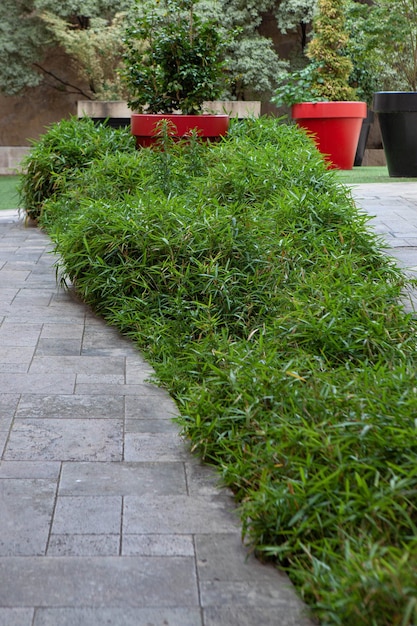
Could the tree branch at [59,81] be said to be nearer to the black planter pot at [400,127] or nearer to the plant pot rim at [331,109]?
the plant pot rim at [331,109]

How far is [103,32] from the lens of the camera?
54.5ft

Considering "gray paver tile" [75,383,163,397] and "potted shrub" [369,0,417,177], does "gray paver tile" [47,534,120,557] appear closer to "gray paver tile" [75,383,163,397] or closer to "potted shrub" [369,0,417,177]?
"gray paver tile" [75,383,163,397]

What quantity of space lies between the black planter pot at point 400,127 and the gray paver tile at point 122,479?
6.74 m

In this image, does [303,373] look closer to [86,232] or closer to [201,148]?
[86,232]

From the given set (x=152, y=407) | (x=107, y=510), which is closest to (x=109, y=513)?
(x=107, y=510)

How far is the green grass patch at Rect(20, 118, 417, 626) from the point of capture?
2020 millimetres

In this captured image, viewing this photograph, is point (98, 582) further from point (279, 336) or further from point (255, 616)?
point (279, 336)

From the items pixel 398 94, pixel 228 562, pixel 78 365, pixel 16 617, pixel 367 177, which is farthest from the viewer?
pixel 367 177

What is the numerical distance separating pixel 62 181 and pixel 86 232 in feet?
7.45

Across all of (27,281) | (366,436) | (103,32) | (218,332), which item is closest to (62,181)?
(27,281)

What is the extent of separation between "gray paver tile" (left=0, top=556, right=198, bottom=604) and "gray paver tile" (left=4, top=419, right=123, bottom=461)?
25.2 inches

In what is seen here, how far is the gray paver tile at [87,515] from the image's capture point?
223 cm

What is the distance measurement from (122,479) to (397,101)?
696 cm

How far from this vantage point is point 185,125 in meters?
6.71
